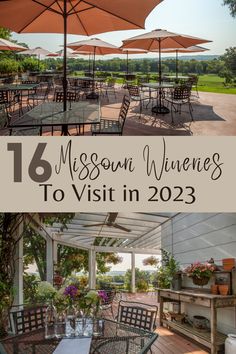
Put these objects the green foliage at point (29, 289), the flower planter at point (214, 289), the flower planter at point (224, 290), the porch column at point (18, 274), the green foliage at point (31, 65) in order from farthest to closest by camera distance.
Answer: the green foliage at point (31, 65) < the green foliage at point (29, 289) < the flower planter at point (214, 289) < the flower planter at point (224, 290) < the porch column at point (18, 274)

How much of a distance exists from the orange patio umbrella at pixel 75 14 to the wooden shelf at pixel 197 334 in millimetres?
3231

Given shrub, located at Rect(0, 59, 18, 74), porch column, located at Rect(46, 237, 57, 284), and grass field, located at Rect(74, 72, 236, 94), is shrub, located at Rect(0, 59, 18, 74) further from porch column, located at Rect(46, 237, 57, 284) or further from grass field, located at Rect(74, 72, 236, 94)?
porch column, located at Rect(46, 237, 57, 284)

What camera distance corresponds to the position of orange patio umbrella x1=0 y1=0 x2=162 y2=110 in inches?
139

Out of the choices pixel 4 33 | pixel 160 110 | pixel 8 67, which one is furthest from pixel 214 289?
pixel 4 33

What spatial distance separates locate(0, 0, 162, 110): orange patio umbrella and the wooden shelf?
323 centimetres

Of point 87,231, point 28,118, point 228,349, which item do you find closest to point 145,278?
point 87,231

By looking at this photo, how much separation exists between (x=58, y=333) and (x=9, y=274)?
106 cm

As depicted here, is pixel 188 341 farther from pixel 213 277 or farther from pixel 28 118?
pixel 28 118

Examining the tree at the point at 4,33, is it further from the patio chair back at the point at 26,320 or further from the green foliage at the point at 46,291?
the green foliage at the point at 46,291

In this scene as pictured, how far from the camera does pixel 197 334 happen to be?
4375mm

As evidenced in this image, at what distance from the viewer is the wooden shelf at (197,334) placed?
4016 mm

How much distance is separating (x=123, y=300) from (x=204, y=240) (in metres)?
1.63

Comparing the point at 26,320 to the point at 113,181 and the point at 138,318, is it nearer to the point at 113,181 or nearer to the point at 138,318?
the point at 138,318

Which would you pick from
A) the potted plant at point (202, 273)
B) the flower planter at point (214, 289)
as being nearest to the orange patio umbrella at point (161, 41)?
the potted plant at point (202, 273)
